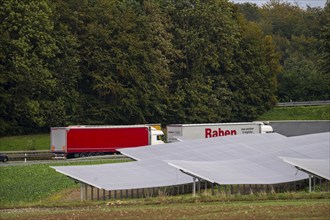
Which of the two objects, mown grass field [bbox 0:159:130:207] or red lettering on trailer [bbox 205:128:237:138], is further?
red lettering on trailer [bbox 205:128:237:138]

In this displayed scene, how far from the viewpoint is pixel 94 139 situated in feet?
228

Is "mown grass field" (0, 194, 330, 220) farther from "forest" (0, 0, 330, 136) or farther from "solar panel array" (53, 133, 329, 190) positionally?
"forest" (0, 0, 330, 136)

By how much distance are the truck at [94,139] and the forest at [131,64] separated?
17.0 feet

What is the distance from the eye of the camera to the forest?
72688 mm

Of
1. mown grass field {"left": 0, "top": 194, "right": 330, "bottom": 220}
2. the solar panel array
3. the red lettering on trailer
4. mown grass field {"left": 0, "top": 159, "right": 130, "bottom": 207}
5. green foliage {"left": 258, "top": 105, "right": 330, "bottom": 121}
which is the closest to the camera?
mown grass field {"left": 0, "top": 194, "right": 330, "bottom": 220}

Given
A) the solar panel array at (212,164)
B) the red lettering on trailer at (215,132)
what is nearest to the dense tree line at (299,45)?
the red lettering on trailer at (215,132)

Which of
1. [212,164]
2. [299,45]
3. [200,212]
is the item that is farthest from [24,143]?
[299,45]

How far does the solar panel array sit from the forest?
2806 centimetres

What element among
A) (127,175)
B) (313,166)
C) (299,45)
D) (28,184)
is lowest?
(28,184)

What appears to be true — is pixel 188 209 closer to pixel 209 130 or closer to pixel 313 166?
pixel 313 166

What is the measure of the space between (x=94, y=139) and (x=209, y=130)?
9545 mm

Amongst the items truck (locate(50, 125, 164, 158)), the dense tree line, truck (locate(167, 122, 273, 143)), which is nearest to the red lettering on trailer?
truck (locate(167, 122, 273, 143))

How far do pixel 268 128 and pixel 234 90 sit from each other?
18.9m

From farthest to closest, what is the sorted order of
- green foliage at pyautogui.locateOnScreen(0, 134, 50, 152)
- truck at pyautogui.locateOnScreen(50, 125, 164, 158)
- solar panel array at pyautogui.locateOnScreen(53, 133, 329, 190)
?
A: green foliage at pyautogui.locateOnScreen(0, 134, 50, 152)
truck at pyautogui.locateOnScreen(50, 125, 164, 158)
solar panel array at pyautogui.locateOnScreen(53, 133, 329, 190)
